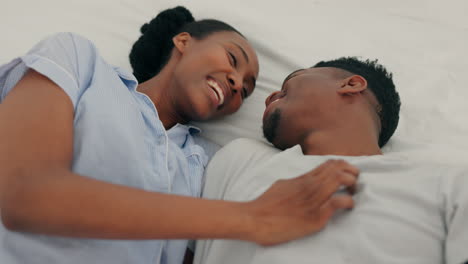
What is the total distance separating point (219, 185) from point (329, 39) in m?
0.88

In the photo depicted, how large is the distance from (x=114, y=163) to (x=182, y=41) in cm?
61

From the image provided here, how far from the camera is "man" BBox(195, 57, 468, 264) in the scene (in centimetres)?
75

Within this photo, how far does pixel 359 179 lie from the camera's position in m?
0.83

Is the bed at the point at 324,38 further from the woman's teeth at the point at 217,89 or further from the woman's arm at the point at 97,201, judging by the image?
the woman's arm at the point at 97,201

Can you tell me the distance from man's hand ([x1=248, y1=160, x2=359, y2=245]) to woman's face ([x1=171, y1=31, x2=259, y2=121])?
1.73 feet

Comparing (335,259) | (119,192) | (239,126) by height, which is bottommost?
(239,126)

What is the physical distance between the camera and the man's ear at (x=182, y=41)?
4.47 ft

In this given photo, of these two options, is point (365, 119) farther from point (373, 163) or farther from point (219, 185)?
point (219, 185)

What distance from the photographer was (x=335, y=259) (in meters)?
0.74

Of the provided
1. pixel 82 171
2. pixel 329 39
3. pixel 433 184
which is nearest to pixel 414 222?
pixel 433 184

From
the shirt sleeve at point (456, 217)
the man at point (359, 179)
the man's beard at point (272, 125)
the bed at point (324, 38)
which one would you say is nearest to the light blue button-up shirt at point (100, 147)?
the man at point (359, 179)

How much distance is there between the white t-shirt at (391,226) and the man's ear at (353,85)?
249mm

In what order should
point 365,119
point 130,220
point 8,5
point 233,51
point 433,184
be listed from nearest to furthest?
point 130,220 < point 433,184 < point 365,119 < point 233,51 < point 8,5

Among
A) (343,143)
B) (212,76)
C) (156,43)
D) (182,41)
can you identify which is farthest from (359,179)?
(156,43)
